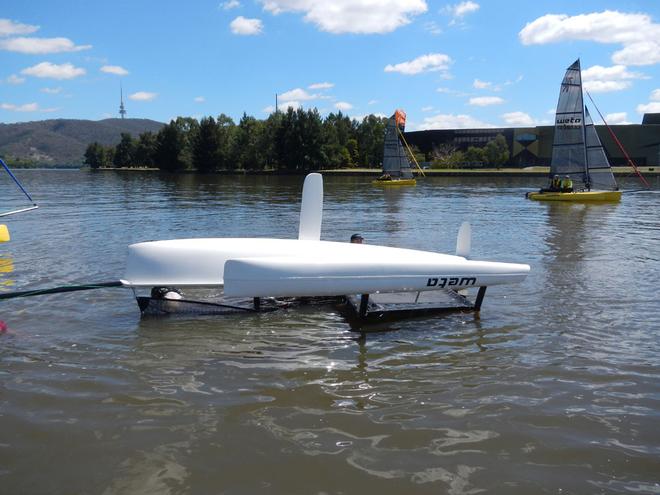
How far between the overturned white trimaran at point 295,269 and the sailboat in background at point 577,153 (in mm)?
29765

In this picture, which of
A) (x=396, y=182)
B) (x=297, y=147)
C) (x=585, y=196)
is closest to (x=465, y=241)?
(x=585, y=196)

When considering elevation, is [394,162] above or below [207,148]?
below

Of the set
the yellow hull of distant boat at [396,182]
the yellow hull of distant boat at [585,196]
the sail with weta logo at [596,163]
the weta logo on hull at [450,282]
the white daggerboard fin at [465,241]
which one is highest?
the sail with weta logo at [596,163]

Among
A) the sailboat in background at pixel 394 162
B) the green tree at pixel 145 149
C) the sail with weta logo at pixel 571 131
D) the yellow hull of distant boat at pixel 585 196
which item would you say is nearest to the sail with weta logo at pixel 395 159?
the sailboat in background at pixel 394 162

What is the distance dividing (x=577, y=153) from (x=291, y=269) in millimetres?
33663

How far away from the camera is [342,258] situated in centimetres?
846

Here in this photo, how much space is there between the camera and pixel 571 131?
36.4 m

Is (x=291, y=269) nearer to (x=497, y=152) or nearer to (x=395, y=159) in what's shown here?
(x=395, y=159)

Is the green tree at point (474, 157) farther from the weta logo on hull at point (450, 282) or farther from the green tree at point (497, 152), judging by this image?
the weta logo on hull at point (450, 282)

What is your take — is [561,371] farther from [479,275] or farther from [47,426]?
[47,426]

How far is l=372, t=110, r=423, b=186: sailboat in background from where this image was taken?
188ft

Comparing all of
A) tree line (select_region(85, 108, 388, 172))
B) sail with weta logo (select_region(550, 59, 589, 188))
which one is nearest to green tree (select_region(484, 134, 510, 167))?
tree line (select_region(85, 108, 388, 172))

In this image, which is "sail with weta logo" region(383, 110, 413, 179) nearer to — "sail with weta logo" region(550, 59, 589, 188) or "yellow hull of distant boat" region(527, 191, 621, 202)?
"sail with weta logo" region(550, 59, 589, 188)

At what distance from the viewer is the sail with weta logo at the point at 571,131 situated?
36031 mm
